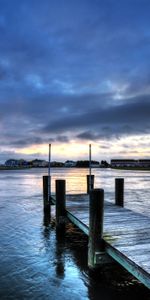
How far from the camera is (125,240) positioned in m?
8.17

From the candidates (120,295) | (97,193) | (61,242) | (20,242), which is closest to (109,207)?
(61,242)

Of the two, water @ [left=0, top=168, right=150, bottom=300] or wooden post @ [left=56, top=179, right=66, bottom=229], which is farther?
wooden post @ [left=56, top=179, right=66, bottom=229]

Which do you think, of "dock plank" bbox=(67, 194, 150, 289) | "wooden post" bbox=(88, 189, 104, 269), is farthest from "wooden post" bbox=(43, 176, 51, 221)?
"wooden post" bbox=(88, 189, 104, 269)

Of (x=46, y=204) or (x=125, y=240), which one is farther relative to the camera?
(x=46, y=204)

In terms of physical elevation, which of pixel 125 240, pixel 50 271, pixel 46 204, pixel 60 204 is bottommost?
pixel 50 271

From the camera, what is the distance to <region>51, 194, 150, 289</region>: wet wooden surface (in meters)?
6.62

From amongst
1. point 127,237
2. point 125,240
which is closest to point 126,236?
point 127,237

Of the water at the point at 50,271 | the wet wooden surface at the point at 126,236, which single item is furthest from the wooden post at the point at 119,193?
the water at the point at 50,271

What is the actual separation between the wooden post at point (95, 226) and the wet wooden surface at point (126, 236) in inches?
9.4

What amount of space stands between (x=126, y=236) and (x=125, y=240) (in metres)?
0.38

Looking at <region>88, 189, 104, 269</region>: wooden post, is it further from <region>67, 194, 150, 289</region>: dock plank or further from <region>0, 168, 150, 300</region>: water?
<region>0, 168, 150, 300</region>: water

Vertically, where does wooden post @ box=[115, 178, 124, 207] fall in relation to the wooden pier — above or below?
above

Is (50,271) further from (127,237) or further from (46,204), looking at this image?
(46,204)

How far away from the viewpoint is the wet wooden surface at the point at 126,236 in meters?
6.62
